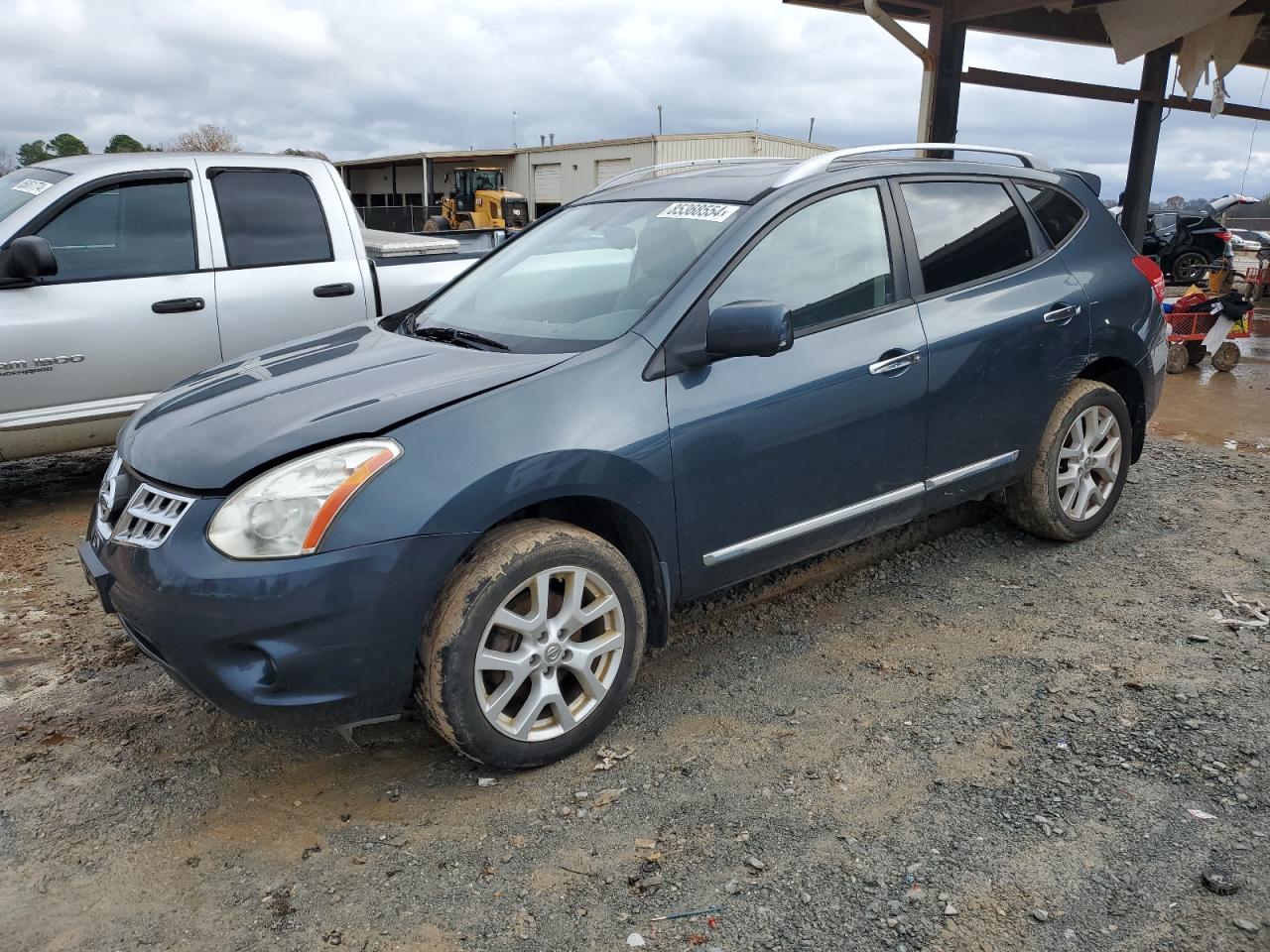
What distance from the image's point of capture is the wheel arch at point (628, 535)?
Answer: 306 centimetres

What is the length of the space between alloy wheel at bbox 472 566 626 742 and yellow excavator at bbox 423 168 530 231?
2988 cm

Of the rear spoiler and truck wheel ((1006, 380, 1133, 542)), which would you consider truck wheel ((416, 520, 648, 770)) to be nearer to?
truck wheel ((1006, 380, 1133, 542))

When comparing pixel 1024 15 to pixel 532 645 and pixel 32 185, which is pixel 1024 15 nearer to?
pixel 32 185

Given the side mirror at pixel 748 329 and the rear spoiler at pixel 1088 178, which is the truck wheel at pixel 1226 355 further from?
the side mirror at pixel 748 329

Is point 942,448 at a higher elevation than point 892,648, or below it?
higher

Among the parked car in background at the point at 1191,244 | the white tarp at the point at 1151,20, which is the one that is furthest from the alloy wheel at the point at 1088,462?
the parked car in background at the point at 1191,244

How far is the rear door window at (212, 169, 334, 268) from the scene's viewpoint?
5.69 m

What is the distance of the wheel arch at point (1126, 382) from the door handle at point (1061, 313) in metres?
0.41

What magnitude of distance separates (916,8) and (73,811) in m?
9.13

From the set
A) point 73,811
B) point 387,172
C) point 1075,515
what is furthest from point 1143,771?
point 387,172

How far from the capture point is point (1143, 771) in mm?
2912

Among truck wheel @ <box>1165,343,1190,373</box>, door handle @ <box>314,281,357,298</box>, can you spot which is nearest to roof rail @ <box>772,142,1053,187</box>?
door handle @ <box>314,281,357,298</box>

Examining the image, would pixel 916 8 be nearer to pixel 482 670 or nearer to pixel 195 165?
pixel 195 165

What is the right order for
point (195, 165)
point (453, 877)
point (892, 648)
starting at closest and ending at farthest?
point (453, 877) → point (892, 648) → point (195, 165)
